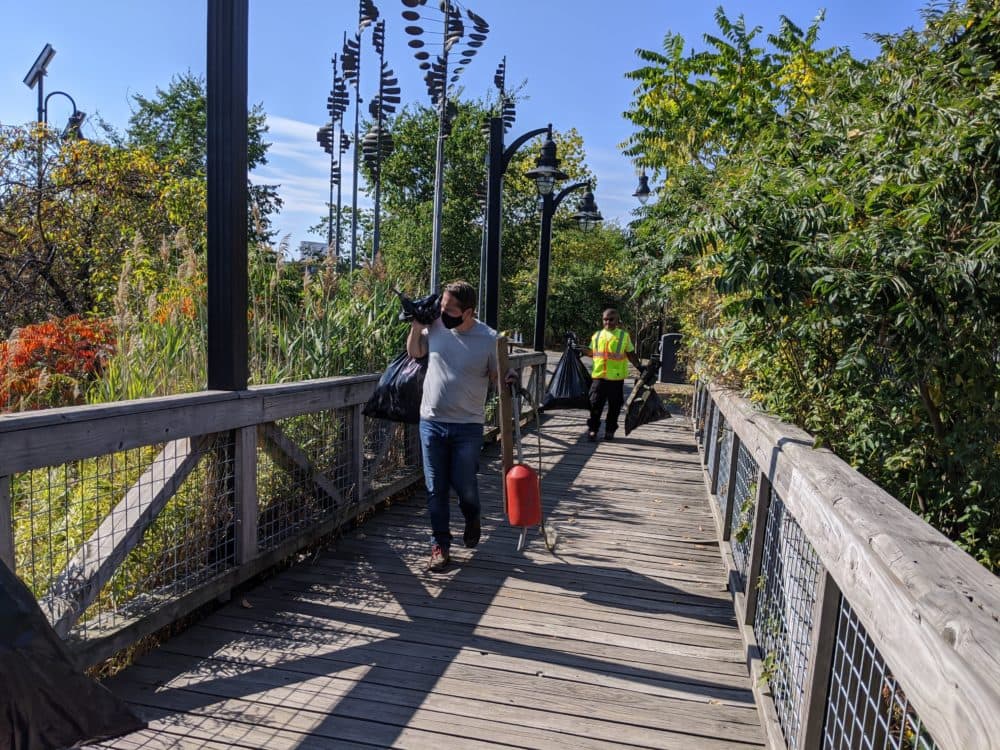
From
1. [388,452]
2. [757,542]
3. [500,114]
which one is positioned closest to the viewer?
[757,542]

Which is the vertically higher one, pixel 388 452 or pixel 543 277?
pixel 543 277

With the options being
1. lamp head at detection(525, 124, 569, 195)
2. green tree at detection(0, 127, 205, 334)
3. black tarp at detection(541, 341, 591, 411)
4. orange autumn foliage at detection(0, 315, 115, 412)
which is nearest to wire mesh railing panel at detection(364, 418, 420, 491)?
orange autumn foliage at detection(0, 315, 115, 412)

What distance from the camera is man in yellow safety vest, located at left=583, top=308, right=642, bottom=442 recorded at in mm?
9242

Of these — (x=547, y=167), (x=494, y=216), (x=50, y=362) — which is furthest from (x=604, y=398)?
(x=50, y=362)

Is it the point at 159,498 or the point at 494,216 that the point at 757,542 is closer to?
the point at 159,498

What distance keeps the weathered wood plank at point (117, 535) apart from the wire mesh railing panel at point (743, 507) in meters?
2.71

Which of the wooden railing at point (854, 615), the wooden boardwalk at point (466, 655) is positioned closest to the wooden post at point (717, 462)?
the wooden boardwalk at point (466, 655)

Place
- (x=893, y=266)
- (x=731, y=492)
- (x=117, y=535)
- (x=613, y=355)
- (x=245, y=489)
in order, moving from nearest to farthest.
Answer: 1. (x=893, y=266)
2. (x=117, y=535)
3. (x=245, y=489)
4. (x=731, y=492)
5. (x=613, y=355)

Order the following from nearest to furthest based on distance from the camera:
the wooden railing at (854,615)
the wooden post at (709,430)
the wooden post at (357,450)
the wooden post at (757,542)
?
the wooden railing at (854,615) → the wooden post at (757,542) → the wooden post at (357,450) → the wooden post at (709,430)

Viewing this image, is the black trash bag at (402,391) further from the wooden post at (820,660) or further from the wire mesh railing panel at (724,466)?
the wooden post at (820,660)

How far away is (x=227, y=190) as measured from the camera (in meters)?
3.62

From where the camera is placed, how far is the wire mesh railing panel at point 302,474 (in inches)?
165

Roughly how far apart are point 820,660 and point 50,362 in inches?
206

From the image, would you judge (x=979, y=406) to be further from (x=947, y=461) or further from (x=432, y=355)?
(x=432, y=355)
